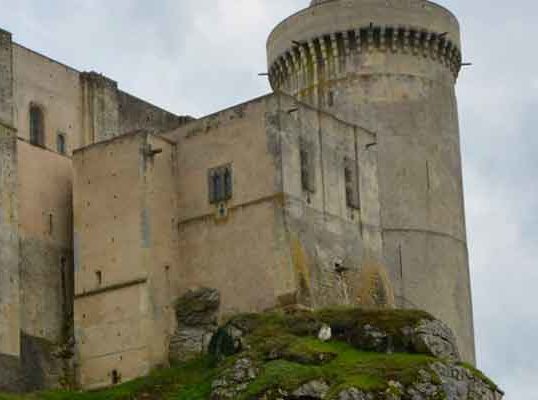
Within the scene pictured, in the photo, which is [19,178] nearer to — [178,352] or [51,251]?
[51,251]

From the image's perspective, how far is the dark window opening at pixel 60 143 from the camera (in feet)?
215

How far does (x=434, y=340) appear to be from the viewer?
187 feet

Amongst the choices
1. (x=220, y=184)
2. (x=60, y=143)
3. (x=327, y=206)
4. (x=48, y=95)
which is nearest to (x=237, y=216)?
(x=220, y=184)

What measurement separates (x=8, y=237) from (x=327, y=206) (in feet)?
35.7

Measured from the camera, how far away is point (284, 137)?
61.1 meters

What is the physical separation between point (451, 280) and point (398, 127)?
619 cm

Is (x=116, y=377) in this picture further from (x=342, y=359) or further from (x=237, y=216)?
(x=342, y=359)

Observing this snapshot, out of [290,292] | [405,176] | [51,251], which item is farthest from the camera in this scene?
[405,176]

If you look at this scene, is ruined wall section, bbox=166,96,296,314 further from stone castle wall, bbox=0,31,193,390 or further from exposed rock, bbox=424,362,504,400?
exposed rock, bbox=424,362,504,400

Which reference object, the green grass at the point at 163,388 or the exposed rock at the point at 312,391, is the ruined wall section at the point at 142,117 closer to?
the green grass at the point at 163,388

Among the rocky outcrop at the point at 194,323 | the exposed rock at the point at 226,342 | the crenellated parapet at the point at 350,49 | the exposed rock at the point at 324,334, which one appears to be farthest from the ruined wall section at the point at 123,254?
the crenellated parapet at the point at 350,49

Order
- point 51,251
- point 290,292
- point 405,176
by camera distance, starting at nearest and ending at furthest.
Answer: point 290,292 → point 51,251 → point 405,176

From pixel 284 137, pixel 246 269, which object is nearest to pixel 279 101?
pixel 284 137

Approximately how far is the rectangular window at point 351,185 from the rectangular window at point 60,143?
33.5 ft
